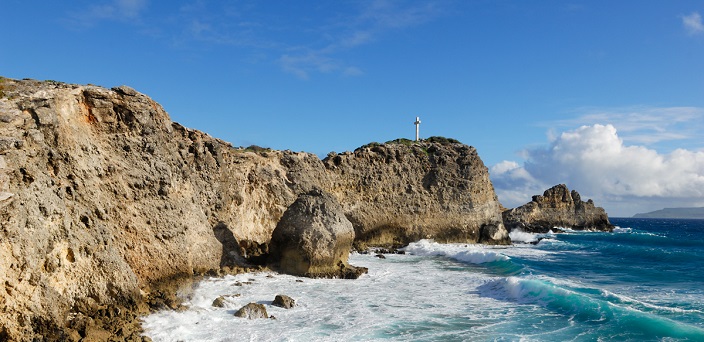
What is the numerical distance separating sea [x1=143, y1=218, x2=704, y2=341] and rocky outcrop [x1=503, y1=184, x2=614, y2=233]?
132ft

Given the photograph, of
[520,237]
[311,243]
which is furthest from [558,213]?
[311,243]

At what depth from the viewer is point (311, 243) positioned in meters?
22.0

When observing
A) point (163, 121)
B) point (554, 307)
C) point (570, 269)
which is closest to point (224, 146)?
point (163, 121)

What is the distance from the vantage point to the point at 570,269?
95.5 feet

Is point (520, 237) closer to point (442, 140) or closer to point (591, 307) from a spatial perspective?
point (442, 140)

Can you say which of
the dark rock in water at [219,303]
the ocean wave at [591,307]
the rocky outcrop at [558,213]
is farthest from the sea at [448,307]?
the rocky outcrop at [558,213]

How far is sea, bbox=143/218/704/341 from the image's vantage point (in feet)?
45.9

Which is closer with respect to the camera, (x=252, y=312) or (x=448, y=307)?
(x=252, y=312)

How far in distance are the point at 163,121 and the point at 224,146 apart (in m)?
7.32

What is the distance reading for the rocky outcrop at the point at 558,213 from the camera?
67794 mm

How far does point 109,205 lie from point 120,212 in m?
0.55

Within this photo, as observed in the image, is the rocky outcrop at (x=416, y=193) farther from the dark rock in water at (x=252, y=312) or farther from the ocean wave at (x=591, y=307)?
the dark rock in water at (x=252, y=312)

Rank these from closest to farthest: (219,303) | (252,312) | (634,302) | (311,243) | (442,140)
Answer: (252,312) < (219,303) < (634,302) < (311,243) < (442,140)

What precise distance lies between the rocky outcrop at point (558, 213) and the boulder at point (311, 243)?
45145 mm
